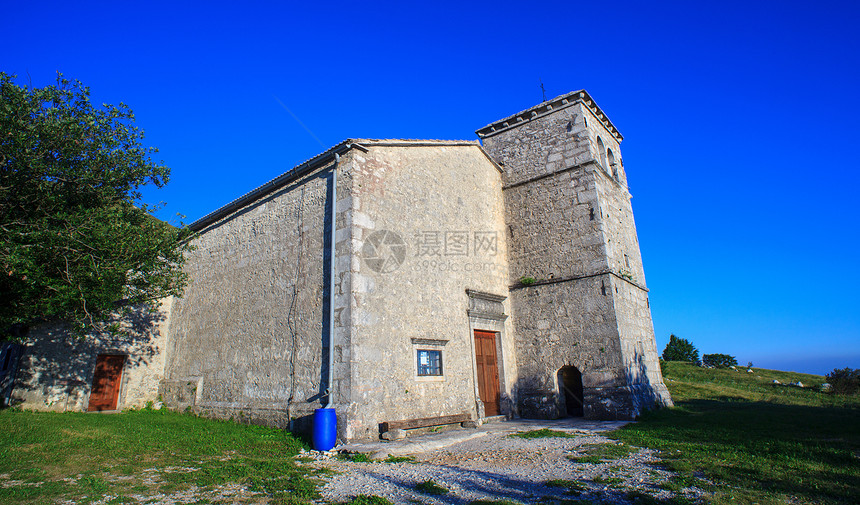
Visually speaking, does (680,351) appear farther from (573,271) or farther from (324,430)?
(324,430)

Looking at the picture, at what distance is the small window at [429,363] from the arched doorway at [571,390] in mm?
3924

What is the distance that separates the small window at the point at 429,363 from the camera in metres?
9.47

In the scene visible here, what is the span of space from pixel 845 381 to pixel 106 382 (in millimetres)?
26710

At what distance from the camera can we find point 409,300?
31.2ft

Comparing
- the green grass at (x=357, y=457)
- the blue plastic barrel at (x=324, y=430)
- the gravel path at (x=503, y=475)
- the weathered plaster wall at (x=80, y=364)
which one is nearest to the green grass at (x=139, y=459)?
the blue plastic barrel at (x=324, y=430)

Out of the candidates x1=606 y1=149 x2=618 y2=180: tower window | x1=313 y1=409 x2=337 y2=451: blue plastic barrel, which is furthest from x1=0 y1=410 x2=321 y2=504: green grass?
x1=606 y1=149 x2=618 y2=180: tower window

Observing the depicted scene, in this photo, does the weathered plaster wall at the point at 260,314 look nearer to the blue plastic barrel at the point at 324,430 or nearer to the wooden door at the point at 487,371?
the blue plastic barrel at the point at 324,430

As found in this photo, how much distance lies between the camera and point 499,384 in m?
11.6

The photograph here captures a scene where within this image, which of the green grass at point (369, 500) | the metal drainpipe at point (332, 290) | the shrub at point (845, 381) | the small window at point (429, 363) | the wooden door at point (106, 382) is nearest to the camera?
the green grass at point (369, 500)

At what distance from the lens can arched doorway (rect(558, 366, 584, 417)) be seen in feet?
39.7

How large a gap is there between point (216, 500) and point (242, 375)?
6.35 metres

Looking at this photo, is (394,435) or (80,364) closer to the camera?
(394,435)

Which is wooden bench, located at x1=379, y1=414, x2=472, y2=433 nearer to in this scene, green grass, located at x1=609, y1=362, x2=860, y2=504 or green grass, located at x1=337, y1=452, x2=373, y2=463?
green grass, located at x1=337, y1=452, x2=373, y2=463

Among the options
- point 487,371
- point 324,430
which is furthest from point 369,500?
point 487,371
